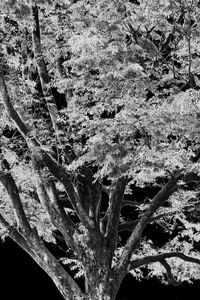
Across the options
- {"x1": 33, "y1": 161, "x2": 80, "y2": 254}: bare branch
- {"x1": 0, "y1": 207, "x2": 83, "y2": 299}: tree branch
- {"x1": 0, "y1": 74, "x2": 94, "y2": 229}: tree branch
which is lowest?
{"x1": 0, "y1": 207, "x2": 83, "y2": 299}: tree branch

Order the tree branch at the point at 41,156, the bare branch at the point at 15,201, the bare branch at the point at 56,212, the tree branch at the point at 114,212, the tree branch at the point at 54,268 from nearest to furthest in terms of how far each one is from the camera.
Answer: the tree branch at the point at 41,156
the tree branch at the point at 54,268
the bare branch at the point at 15,201
the bare branch at the point at 56,212
the tree branch at the point at 114,212

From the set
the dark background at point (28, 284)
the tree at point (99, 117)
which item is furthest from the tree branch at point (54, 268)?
the dark background at point (28, 284)

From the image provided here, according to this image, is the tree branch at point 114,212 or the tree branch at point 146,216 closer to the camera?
the tree branch at point 146,216

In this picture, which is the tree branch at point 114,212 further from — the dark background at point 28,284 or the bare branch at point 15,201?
the dark background at point 28,284

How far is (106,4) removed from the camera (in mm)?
4551

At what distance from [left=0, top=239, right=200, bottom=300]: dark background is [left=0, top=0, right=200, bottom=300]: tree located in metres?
6.25

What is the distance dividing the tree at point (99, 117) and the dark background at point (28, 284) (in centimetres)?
625

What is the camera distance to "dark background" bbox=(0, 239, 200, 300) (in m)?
11.6

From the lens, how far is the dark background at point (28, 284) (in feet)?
38.1

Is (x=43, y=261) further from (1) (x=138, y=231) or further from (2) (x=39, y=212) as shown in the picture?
(2) (x=39, y=212)

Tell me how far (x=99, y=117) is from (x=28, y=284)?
848 cm

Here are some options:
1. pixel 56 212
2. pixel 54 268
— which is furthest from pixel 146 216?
pixel 54 268

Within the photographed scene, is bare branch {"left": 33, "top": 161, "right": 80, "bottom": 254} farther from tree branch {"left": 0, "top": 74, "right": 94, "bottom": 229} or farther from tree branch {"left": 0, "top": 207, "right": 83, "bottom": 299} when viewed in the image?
tree branch {"left": 0, "top": 207, "right": 83, "bottom": 299}

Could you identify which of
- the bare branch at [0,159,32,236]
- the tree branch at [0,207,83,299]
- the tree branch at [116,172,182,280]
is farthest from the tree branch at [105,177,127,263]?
the bare branch at [0,159,32,236]
